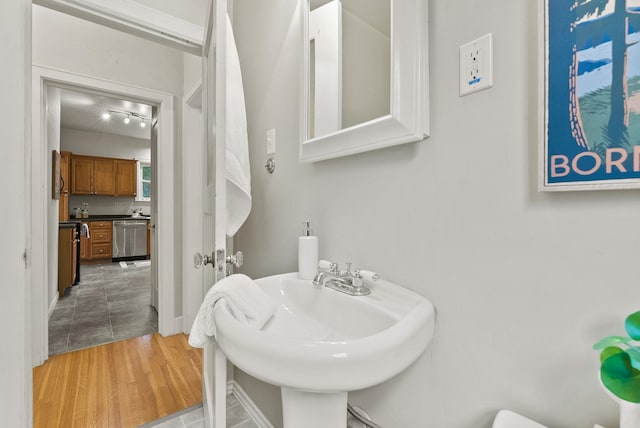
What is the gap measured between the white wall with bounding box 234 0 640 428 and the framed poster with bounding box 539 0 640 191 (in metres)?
0.03

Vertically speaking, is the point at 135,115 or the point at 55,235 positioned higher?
the point at 135,115

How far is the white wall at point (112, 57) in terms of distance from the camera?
201 centimetres

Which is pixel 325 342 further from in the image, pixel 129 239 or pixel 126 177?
pixel 126 177

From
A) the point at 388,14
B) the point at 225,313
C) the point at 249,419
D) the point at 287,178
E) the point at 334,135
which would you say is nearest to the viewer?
the point at 225,313

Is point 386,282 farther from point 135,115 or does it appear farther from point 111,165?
point 111,165

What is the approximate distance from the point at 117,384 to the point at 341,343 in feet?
6.57

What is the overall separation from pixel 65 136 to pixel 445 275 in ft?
24.4

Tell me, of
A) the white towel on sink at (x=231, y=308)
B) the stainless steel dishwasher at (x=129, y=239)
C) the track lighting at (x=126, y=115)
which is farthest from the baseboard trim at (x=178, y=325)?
the stainless steel dishwasher at (x=129, y=239)

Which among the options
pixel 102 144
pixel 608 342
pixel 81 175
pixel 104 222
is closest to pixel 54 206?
pixel 104 222

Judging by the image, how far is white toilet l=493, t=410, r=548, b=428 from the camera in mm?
503

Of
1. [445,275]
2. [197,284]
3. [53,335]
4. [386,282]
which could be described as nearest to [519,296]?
[445,275]

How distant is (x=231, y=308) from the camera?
0.73 m

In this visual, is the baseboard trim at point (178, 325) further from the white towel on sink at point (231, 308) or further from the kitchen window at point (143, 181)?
the kitchen window at point (143, 181)

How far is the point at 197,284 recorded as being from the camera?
245 cm
